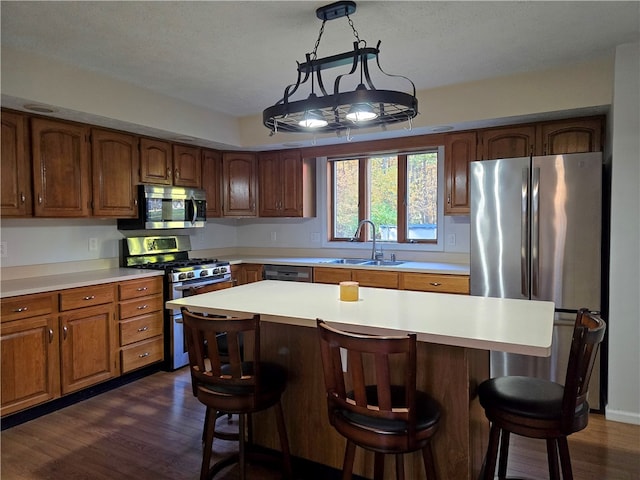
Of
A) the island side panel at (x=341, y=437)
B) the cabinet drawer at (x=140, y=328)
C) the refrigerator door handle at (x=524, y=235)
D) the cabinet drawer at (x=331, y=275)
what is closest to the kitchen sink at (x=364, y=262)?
the cabinet drawer at (x=331, y=275)

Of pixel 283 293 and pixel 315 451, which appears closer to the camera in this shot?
pixel 315 451

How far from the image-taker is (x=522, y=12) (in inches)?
90.8

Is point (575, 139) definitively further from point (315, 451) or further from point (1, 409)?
point (1, 409)

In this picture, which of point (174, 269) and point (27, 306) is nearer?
point (27, 306)

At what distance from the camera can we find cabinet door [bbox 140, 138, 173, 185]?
3947 mm

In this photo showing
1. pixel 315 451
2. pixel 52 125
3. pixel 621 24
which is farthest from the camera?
pixel 52 125

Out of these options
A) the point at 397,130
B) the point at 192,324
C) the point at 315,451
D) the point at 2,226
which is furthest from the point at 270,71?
the point at 315,451

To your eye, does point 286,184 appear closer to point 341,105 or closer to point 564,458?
point 341,105

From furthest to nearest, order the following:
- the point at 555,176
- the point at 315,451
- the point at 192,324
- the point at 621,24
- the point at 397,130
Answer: the point at 397,130 < the point at 555,176 < the point at 621,24 < the point at 315,451 < the point at 192,324

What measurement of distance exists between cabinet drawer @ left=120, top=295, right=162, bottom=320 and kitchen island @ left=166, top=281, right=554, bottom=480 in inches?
51.5

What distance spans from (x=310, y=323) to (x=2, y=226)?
2783 mm

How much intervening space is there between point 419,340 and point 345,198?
3476 mm

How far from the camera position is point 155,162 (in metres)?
4.06

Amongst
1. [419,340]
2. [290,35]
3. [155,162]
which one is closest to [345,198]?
[155,162]
